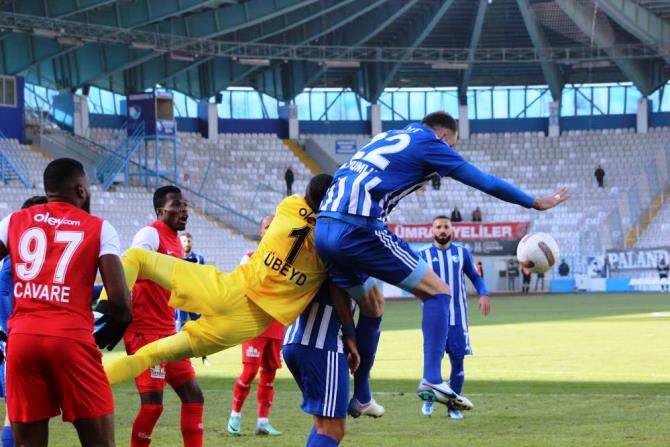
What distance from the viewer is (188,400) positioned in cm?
946

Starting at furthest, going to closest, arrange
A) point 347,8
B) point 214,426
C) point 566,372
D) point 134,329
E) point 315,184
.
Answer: point 347,8 < point 566,372 < point 214,426 < point 134,329 < point 315,184

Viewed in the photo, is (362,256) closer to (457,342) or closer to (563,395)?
(457,342)

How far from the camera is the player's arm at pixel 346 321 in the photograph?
25.7 feet

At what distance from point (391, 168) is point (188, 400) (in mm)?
2659

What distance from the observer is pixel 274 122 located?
211 feet

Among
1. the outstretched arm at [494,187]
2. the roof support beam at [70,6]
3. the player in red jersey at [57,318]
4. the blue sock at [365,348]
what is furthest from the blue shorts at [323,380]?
the roof support beam at [70,6]

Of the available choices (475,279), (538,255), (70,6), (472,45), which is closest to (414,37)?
(472,45)

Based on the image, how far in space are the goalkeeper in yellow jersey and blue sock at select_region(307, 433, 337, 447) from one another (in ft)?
1.80

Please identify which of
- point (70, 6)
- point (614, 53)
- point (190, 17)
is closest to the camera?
point (70, 6)

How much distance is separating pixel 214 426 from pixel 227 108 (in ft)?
173

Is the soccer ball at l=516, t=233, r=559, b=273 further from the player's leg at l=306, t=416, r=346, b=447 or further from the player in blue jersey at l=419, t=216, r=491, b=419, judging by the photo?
the player's leg at l=306, t=416, r=346, b=447

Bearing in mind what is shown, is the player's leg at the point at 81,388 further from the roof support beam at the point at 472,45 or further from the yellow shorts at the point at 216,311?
the roof support beam at the point at 472,45

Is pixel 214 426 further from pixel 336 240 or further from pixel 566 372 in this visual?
pixel 566 372

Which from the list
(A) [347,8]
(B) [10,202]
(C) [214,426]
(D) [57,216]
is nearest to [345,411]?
(D) [57,216]
